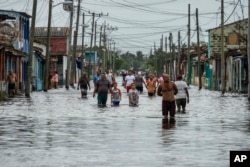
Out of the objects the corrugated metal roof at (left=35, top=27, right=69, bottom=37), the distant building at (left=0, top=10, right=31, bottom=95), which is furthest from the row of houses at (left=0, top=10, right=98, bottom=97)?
the corrugated metal roof at (left=35, top=27, right=69, bottom=37)

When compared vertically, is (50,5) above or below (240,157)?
above

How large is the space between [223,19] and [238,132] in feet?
150

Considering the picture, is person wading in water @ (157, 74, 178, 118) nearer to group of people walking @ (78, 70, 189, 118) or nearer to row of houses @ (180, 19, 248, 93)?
group of people walking @ (78, 70, 189, 118)

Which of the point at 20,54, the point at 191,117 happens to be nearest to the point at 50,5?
the point at 20,54

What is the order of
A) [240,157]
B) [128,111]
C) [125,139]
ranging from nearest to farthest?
[240,157]
[125,139]
[128,111]

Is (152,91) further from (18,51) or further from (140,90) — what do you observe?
(18,51)

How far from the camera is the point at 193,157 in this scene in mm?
15227

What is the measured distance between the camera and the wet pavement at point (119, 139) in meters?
14.7

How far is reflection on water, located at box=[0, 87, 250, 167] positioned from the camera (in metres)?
14.9

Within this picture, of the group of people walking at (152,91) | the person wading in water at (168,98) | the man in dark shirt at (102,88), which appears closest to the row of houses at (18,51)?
the group of people walking at (152,91)

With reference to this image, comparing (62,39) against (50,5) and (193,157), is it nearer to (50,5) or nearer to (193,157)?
(50,5)

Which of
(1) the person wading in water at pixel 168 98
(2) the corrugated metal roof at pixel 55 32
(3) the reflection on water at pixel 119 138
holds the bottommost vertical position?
(3) the reflection on water at pixel 119 138

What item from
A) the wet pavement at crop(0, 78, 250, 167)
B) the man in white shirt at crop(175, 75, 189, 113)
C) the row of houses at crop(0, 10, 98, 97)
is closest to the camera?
the wet pavement at crop(0, 78, 250, 167)

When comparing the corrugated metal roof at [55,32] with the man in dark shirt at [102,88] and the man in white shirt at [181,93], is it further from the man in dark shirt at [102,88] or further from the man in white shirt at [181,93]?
the man in white shirt at [181,93]
